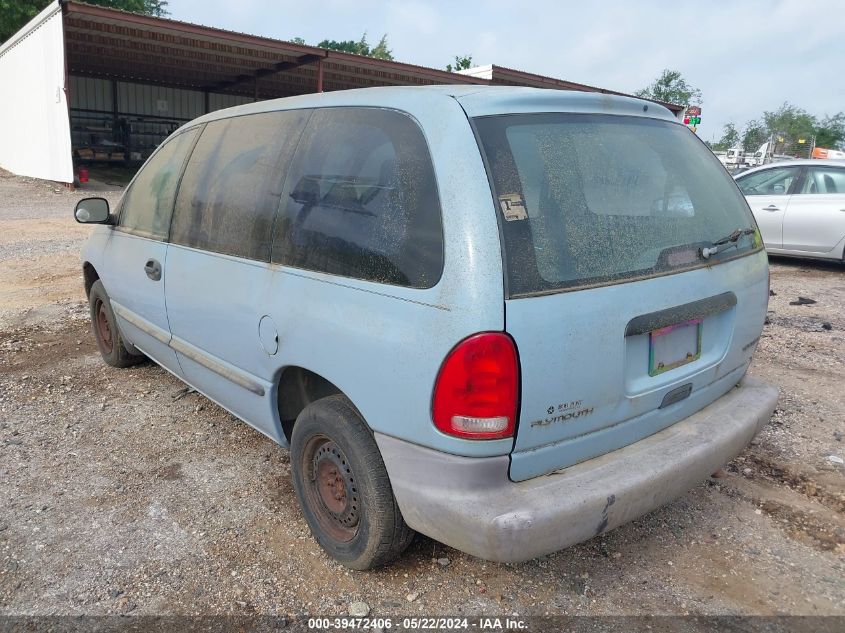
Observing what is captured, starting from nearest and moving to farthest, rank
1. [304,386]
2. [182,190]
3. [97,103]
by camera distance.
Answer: [304,386]
[182,190]
[97,103]

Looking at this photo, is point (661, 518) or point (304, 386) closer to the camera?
point (304, 386)

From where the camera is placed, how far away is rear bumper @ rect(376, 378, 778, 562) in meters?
1.96

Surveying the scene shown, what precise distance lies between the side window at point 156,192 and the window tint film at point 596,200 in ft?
6.88

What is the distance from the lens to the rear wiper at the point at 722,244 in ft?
8.29

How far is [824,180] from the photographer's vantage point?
8.72 meters

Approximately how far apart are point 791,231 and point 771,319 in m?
3.31

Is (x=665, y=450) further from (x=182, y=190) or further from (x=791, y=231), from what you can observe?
(x=791, y=231)

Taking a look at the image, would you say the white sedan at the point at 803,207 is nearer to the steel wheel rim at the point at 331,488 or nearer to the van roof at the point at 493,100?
the van roof at the point at 493,100

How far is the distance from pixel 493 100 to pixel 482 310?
79 cm

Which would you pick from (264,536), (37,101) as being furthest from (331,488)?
(37,101)

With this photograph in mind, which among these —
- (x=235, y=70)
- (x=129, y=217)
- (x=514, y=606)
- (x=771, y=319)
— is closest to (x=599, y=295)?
(x=514, y=606)

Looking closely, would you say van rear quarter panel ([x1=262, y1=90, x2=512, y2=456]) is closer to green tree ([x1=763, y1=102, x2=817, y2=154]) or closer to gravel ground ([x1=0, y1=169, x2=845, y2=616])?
gravel ground ([x1=0, y1=169, x2=845, y2=616])

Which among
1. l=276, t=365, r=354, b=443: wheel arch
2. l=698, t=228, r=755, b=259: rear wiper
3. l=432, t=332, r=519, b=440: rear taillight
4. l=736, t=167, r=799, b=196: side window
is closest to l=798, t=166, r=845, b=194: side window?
l=736, t=167, r=799, b=196: side window

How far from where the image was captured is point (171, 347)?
3.51 m
